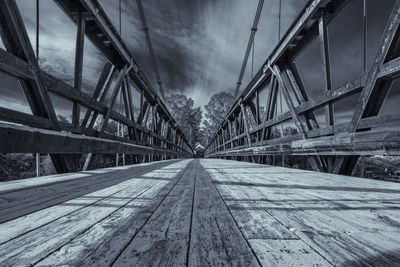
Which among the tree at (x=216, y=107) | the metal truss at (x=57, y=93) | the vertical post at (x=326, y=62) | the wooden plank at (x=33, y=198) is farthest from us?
the tree at (x=216, y=107)

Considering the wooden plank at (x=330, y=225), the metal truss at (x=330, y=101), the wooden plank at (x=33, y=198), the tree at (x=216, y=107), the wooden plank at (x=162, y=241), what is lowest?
the wooden plank at (x=330, y=225)

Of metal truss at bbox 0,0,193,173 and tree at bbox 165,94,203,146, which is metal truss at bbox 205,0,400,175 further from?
tree at bbox 165,94,203,146

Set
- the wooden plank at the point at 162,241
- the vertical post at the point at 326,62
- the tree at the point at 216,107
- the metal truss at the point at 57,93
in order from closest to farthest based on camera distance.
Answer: the wooden plank at the point at 162,241 → the metal truss at the point at 57,93 → the vertical post at the point at 326,62 → the tree at the point at 216,107

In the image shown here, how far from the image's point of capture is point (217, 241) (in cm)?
70

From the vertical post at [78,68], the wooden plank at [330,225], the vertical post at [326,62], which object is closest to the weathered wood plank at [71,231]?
the wooden plank at [330,225]

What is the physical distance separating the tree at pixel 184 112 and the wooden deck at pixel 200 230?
30224 mm

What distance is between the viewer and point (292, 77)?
3.97 meters

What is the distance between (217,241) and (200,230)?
109 millimetres

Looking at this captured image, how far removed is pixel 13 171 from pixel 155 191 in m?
16.1

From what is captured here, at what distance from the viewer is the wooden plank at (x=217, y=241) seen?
58 centimetres

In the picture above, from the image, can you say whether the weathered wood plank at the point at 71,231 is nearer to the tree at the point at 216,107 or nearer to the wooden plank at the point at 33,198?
the wooden plank at the point at 33,198

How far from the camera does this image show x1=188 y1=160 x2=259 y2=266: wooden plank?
58cm

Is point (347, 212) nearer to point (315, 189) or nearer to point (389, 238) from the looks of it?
point (389, 238)

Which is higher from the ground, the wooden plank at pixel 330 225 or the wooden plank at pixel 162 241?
the wooden plank at pixel 162 241
